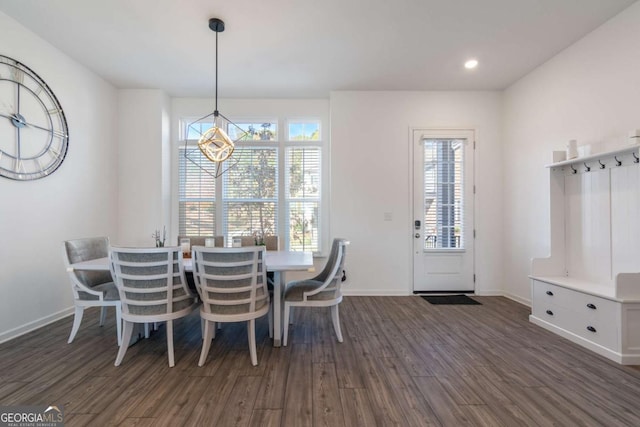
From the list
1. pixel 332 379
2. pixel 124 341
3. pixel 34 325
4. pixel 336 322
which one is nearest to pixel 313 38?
pixel 336 322

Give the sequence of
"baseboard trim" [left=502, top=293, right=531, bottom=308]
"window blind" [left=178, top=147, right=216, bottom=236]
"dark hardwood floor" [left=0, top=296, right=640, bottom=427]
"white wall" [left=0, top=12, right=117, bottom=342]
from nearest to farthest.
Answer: "dark hardwood floor" [left=0, top=296, right=640, bottom=427], "white wall" [left=0, top=12, right=117, bottom=342], "baseboard trim" [left=502, top=293, right=531, bottom=308], "window blind" [left=178, top=147, right=216, bottom=236]

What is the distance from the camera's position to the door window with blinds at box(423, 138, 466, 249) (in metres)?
4.28

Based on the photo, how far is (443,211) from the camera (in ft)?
14.1

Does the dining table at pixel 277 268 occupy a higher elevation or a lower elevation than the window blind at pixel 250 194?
lower

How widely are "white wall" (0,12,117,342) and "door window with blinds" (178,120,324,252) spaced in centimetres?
103

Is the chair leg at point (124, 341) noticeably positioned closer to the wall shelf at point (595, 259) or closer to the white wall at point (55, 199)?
the white wall at point (55, 199)

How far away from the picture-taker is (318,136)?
461 cm

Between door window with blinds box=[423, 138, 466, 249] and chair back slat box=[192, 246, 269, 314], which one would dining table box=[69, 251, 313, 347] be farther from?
door window with blinds box=[423, 138, 466, 249]

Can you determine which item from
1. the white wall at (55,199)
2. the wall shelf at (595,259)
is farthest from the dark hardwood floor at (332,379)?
the white wall at (55,199)

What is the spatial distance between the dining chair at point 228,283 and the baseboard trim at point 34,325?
2008mm

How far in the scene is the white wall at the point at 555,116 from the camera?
2613 mm

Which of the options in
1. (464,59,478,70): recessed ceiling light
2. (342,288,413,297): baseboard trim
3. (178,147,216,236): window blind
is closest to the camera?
(464,59,478,70): recessed ceiling light

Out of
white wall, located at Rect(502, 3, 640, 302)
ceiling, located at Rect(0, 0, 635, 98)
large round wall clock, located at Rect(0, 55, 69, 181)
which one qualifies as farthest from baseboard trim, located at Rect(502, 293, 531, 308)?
large round wall clock, located at Rect(0, 55, 69, 181)

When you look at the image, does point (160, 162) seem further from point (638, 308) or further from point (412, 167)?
point (638, 308)
